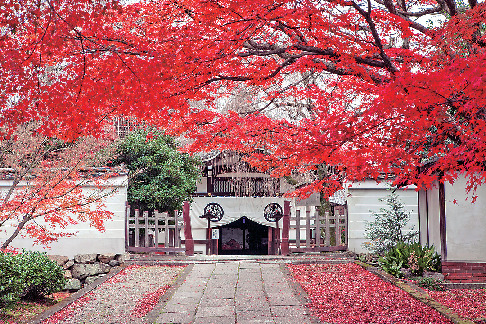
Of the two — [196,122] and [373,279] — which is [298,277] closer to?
[373,279]

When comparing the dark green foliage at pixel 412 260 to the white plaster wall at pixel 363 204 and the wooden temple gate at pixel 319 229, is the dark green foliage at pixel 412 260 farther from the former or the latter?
the white plaster wall at pixel 363 204

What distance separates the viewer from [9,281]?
857 cm

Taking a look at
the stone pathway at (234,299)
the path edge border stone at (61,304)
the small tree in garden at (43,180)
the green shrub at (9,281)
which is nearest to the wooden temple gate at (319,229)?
the stone pathway at (234,299)

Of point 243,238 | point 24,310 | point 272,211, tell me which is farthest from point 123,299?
point 243,238

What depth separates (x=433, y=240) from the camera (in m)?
11.5

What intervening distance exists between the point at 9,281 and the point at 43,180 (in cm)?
244

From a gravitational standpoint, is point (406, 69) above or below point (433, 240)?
above

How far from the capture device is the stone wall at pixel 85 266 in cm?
1286

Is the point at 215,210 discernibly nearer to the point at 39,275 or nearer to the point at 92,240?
the point at 92,240

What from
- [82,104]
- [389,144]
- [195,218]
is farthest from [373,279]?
[195,218]

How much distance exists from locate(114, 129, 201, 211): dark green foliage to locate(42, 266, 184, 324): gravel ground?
4.11 meters

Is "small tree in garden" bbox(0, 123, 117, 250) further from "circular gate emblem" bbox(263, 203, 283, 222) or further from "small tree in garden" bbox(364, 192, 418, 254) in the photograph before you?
"circular gate emblem" bbox(263, 203, 283, 222)

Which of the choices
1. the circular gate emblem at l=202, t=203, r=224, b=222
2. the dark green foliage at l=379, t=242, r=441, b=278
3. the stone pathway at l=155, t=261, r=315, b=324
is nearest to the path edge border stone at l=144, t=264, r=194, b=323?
the stone pathway at l=155, t=261, r=315, b=324

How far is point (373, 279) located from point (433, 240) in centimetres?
249
